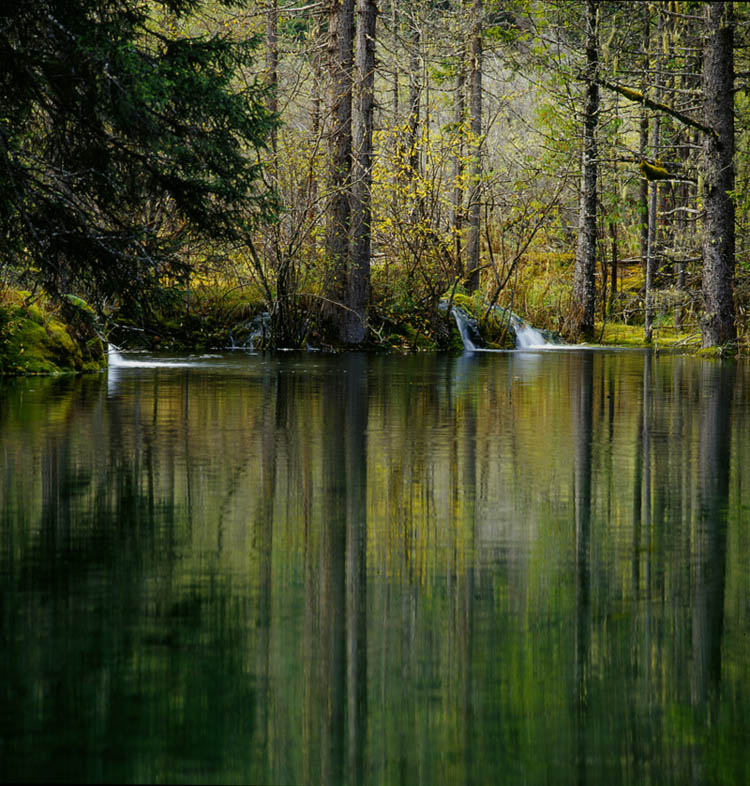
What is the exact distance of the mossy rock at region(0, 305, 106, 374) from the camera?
50.4ft

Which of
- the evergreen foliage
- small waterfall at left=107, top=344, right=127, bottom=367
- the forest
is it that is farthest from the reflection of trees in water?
small waterfall at left=107, top=344, right=127, bottom=367

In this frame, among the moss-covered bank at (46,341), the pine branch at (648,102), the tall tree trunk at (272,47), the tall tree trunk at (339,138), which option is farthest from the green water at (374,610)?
the tall tree trunk at (272,47)

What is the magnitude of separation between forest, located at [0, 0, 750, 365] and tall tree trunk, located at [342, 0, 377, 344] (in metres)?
0.05

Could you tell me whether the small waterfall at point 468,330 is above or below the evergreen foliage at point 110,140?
below

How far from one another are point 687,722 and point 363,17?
23.7 meters

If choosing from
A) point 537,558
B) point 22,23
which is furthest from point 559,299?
point 537,558

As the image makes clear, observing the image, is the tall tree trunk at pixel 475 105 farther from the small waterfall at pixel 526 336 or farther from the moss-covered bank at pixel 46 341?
the moss-covered bank at pixel 46 341

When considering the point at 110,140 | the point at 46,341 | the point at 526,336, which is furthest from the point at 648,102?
the point at 46,341

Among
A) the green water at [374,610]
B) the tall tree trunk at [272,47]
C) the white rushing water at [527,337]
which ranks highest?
the tall tree trunk at [272,47]

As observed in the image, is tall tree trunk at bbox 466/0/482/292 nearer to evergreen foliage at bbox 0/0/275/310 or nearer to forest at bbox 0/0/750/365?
forest at bbox 0/0/750/365

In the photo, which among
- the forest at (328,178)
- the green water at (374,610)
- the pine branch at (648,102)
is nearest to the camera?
the green water at (374,610)

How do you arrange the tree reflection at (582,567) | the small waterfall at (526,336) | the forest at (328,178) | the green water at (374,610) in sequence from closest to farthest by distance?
the green water at (374,610)
the tree reflection at (582,567)
the forest at (328,178)
the small waterfall at (526,336)

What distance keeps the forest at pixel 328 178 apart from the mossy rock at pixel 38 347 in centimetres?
8

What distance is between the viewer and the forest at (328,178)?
42.1 ft
